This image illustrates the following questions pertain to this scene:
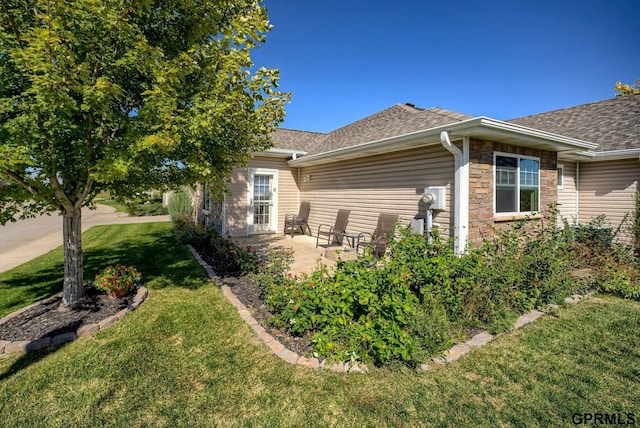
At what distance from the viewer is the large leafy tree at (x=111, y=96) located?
9.06 feet

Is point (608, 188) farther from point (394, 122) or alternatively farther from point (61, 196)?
point (61, 196)

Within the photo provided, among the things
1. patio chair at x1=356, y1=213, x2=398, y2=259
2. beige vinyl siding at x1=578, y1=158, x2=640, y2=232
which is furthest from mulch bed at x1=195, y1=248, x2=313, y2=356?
beige vinyl siding at x1=578, y1=158, x2=640, y2=232

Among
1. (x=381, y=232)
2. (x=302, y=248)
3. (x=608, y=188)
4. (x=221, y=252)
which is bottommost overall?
(x=302, y=248)

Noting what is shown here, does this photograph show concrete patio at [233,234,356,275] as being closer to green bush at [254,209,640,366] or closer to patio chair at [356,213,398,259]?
Answer: patio chair at [356,213,398,259]

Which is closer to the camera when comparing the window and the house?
the house

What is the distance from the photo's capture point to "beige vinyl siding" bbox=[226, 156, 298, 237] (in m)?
9.85

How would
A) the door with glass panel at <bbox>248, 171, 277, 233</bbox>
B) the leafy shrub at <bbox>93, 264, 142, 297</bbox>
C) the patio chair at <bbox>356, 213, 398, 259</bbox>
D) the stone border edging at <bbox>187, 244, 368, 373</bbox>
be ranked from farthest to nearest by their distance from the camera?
1. the door with glass panel at <bbox>248, 171, 277, 233</bbox>
2. the patio chair at <bbox>356, 213, 398, 259</bbox>
3. the leafy shrub at <bbox>93, 264, 142, 297</bbox>
4. the stone border edging at <bbox>187, 244, 368, 373</bbox>

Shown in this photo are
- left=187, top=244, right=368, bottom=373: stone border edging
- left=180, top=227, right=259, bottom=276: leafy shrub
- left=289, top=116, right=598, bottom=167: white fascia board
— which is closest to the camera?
→ left=187, top=244, right=368, bottom=373: stone border edging

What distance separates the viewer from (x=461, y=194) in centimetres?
545

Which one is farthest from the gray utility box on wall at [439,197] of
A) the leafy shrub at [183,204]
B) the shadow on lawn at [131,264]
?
the leafy shrub at [183,204]

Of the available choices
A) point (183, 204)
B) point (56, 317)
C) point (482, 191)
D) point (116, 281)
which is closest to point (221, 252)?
point (116, 281)

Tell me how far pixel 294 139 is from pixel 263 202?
321 cm

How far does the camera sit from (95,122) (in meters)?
3.51

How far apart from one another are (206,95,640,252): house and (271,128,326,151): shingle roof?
91mm
